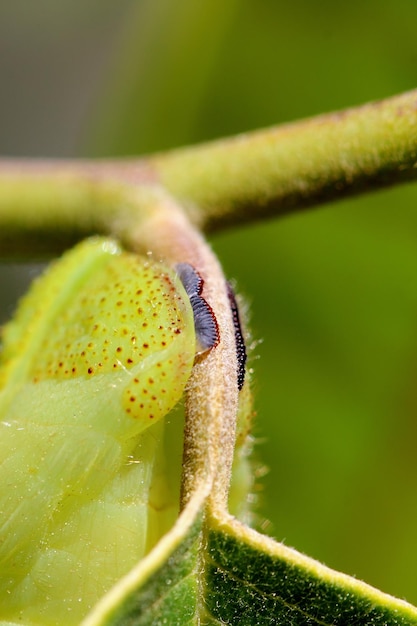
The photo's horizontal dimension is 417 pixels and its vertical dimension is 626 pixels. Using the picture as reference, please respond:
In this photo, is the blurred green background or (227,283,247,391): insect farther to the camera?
the blurred green background

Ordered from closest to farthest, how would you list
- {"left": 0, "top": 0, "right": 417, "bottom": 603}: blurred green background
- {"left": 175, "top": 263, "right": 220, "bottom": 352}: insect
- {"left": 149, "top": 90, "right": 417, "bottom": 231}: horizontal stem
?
{"left": 175, "top": 263, "right": 220, "bottom": 352}: insect
{"left": 149, "top": 90, "right": 417, "bottom": 231}: horizontal stem
{"left": 0, "top": 0, "right": 417, "bottom": 603}: blurred green background

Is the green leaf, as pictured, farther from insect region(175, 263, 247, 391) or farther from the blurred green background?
the blurred green background

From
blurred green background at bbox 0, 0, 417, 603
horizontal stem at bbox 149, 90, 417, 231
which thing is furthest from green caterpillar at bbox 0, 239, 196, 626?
blurred green background at bbox 0, 0, 417, 603

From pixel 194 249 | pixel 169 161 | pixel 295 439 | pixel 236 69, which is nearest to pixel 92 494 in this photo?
pixel 194 249

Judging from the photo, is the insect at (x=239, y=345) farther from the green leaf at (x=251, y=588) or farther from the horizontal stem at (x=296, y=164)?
the horizontal stem at (x=296, y=164)

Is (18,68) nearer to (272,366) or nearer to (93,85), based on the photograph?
(93,85)

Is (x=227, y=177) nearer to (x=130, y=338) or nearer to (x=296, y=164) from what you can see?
(x=296, y=164)
